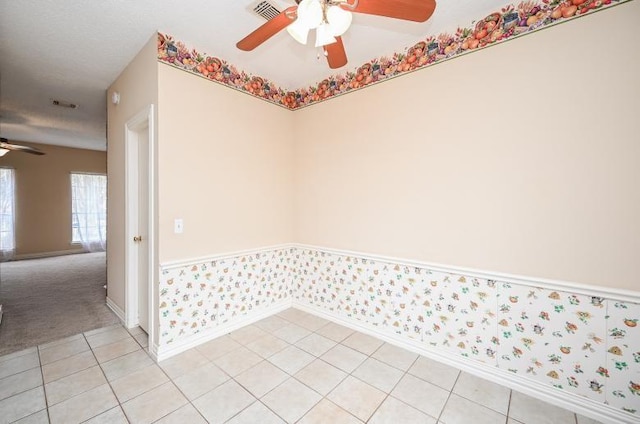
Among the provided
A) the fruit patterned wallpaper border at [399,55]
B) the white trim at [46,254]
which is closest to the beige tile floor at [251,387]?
the fruit patterned wallpaper border at [399,55]

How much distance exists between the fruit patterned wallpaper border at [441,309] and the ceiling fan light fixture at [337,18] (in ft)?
6.03

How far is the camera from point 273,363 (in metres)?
2.13

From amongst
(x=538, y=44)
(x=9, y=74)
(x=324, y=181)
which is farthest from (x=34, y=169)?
(x=538, y=44)

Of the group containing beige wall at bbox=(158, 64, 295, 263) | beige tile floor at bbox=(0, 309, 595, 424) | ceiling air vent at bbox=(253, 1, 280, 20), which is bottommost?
beige tile floor at bbox=(0, 309, 595, 424)

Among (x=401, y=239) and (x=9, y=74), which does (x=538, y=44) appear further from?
(x=9, y=74)

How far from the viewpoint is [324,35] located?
1356 mm

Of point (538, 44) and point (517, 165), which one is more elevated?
point (538, 44)

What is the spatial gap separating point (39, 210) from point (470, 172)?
27.7 feet

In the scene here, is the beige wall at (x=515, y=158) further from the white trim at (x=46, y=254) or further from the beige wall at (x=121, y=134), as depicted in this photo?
the white trim at (x=46, y=254)

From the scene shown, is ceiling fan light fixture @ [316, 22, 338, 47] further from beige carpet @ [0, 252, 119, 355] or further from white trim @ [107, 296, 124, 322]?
beige carpet @ [0, 252, 119, 355]

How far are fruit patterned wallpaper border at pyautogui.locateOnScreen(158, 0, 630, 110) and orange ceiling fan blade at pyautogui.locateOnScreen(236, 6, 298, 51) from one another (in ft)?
3.65

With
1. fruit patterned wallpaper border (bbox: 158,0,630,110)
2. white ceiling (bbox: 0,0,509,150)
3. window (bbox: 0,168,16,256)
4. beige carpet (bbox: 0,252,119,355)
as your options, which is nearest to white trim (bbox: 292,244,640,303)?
fruit patterned wallpaper border (bbox: 158,0,630,110)

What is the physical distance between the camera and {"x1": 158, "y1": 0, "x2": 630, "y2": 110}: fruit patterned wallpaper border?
170cm

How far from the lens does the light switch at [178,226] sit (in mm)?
2242
